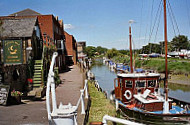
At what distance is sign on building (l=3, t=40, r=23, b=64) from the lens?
12867 mm

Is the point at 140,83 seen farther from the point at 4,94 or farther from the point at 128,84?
the point at 4,94

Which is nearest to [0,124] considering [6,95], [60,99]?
[6,95]

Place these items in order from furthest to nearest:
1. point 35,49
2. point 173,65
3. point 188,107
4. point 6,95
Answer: point 173,65 → point 35,49 → point 188,107 → point 6,95

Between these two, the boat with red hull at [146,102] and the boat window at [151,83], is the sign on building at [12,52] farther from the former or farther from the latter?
the boat window at [151,83]

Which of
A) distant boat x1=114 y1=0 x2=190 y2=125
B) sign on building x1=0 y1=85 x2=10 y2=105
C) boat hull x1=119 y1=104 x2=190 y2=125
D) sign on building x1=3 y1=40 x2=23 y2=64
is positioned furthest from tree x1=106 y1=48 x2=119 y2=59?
sign on building x1=0 y1=85 x2=10 y2=105

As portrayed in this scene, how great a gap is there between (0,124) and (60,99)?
211 inches

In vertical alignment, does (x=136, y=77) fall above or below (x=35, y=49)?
below

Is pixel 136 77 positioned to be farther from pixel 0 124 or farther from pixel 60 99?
pixel 0 124

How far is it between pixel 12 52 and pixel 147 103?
942 centimetres

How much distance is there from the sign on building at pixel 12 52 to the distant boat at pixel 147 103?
749 cm

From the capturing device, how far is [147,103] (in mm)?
13289

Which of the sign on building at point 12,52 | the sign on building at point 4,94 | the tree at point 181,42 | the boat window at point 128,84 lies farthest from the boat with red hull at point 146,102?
the tree at point 181,42

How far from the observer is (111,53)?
420 feet

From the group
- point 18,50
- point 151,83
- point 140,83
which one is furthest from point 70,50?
point 18,50
